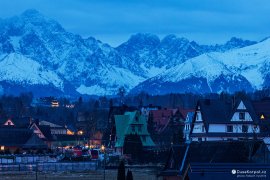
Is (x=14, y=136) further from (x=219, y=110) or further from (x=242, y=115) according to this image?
(x=242, y=115)

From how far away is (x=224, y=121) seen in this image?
312 feet

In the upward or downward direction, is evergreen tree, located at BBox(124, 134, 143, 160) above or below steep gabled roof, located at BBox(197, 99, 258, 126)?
below

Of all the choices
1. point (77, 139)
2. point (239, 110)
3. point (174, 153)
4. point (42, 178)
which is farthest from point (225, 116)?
point (77, 139)

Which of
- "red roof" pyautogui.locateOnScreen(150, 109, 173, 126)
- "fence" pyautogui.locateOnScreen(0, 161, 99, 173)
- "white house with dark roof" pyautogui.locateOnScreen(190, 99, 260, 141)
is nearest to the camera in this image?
"fence" pyautogui.locateOnScreen(0, 161, 99, 173)

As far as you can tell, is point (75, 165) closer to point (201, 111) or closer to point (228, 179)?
point (201, 111)

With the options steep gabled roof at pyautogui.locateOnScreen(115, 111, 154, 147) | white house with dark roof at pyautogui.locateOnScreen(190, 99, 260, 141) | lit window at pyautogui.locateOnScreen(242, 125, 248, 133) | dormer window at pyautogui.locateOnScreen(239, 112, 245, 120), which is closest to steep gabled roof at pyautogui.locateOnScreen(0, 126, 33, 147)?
steep gabled roof at pyautogui.locateOnScreen(115, 111, 154, 147)

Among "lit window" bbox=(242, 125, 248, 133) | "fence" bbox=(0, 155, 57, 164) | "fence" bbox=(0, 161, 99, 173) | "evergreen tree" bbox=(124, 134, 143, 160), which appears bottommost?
"fence" bbox=(0, 161, 99, 173)

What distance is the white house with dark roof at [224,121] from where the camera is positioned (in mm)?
94812

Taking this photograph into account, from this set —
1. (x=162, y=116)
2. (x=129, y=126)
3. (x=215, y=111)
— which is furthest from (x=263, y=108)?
(x=162, y=116)

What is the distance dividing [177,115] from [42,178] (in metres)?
66.0

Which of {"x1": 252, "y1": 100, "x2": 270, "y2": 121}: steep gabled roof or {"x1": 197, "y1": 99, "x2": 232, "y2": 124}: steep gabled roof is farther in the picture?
{"x1": 252, "y1": 100, "x2": 270, "y2": 121}: steep gabled roof

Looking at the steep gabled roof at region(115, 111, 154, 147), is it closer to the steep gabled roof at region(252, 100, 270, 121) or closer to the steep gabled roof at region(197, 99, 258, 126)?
the steep gabled roof at region(197, 99, 258, 126)

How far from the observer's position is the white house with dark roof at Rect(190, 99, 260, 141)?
94.8 m

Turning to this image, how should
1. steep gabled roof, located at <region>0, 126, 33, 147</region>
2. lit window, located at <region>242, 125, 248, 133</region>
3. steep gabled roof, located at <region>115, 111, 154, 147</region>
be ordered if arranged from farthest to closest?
steep gabled roof, located at <region>0, 126, 33, 147</region>
steep gabled roof, located at <region>115, 111, 154, 147</region>
lit window, located at <region>242, 125, 248, 133</region>
